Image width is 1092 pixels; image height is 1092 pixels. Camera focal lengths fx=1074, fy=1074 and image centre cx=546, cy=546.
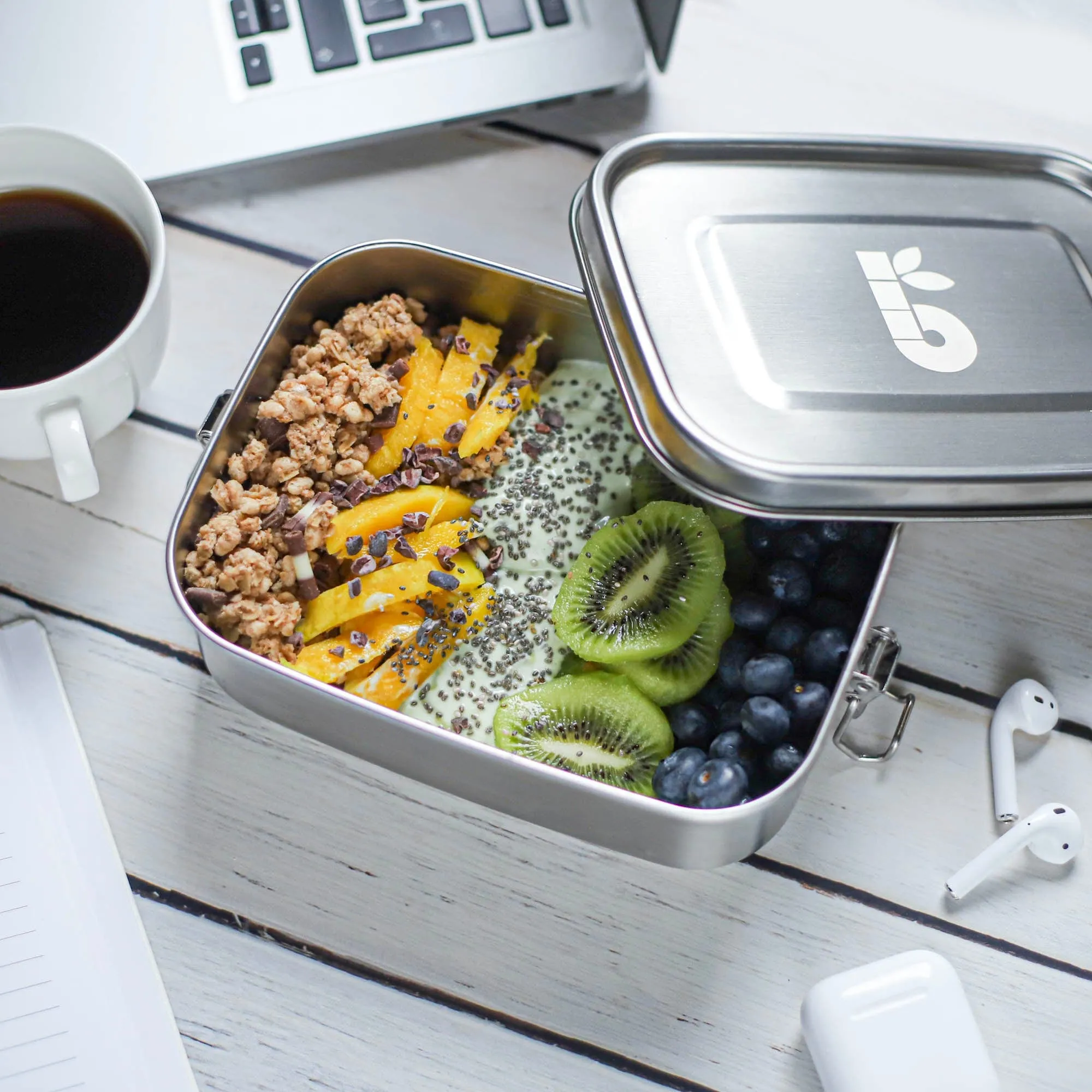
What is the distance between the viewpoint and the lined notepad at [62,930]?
29.3 inches

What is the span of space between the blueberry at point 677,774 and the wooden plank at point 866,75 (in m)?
0.58

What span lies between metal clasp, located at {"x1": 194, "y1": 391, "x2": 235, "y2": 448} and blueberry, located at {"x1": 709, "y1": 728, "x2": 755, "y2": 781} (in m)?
0.43

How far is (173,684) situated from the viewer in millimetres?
850

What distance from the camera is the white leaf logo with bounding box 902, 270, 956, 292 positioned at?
2.49 ft

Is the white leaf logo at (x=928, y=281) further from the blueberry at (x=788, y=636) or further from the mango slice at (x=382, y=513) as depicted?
the mango slice at (x=382, y=513)

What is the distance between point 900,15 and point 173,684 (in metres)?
0.91

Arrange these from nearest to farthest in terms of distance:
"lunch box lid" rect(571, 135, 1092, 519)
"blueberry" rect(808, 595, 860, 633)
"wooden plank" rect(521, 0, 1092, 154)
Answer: "lunch box lid" rect(571, 135, 1092, 519)
"blueberry" rect(808, 595, 860, 633)
"wooden plank" rect(521, 0, 1092, 154)

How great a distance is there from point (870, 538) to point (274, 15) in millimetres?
657

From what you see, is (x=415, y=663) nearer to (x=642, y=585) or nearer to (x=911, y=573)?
(x=642, y=585)

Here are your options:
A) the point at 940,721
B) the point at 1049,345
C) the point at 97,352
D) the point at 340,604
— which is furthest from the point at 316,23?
the point at 940,721

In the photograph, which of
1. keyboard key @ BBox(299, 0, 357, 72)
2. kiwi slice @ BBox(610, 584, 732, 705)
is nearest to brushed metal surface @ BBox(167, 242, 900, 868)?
kiwi slice @ BBox(610, 584, 732, 705)

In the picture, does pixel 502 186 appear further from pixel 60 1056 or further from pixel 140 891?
pixel 60 1056

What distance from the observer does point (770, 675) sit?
2.49 feet

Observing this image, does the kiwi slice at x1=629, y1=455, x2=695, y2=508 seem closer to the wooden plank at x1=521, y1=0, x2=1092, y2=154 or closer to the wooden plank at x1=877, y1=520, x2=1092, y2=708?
the wooden plank at x1=877, y1=520, x2=1092, y2=708
